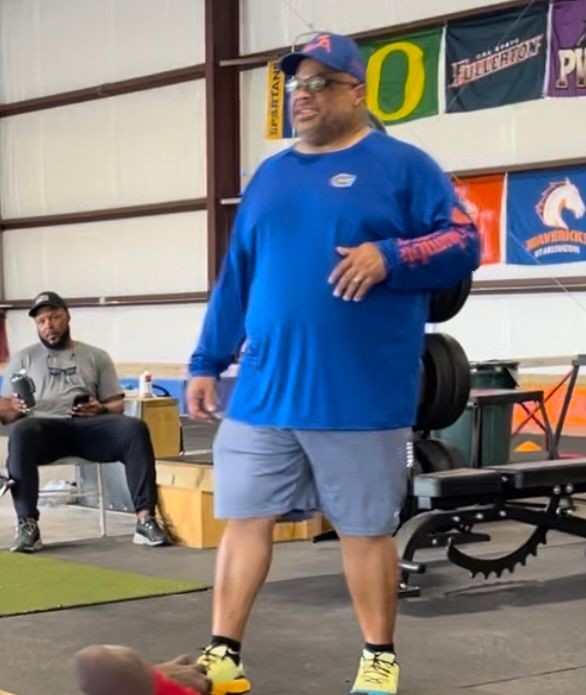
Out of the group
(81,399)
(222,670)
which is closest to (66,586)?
(81,399)

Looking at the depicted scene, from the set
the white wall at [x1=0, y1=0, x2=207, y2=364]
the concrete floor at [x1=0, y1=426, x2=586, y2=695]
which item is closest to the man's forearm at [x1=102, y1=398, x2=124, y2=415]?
the concrete floor at [x1=0, y1=426, x2=586, y2=695]

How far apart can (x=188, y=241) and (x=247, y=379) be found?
10872 millimetres

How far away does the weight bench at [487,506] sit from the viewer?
4.27 metres

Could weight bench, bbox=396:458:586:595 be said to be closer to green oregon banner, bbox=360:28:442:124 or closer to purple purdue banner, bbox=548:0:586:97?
purple purdue banner, bbox=548:0:586:97

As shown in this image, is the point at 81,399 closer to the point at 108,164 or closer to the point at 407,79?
the point at 407,79

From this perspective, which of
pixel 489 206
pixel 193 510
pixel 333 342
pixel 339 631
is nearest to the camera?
pixel 333 342

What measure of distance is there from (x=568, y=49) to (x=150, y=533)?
6190mm

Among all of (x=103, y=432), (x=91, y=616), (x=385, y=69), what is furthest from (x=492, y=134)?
(x=91, y=616)

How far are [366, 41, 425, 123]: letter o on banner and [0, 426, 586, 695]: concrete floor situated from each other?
7.03 meters

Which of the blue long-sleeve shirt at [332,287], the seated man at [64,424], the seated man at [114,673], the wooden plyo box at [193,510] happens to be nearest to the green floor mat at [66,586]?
the seated man at [64,424]

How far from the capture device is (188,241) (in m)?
13.7

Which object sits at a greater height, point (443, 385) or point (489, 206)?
point (489, 206)

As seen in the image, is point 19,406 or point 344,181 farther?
point 19,406

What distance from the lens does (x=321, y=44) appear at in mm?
2865
